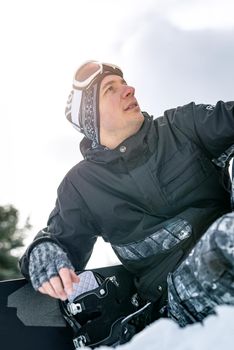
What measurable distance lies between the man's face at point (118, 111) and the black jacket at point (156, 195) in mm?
68

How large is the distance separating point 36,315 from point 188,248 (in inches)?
36.2

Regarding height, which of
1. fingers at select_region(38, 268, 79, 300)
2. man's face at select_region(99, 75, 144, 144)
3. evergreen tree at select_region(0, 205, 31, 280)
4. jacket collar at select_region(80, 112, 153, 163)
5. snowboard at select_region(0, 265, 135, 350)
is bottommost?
evergreen tree at select_region(0, 205, 31, 280)

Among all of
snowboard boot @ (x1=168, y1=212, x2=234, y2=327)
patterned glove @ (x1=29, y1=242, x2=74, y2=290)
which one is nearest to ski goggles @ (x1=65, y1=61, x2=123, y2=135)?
patterned glove @ (x1=29, y1=242, x2=74, y2=290)

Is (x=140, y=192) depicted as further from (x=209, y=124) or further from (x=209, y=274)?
(x=209, y=274)

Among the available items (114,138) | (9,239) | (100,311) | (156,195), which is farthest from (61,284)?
(9,239)

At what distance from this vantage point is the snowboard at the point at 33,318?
7.59 feet

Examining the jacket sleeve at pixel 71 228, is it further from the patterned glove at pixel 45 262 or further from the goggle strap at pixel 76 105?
the goggle strap at pixel 76 105

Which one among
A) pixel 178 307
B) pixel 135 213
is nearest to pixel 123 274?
pixel 135 213

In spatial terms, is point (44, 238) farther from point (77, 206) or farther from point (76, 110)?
point (76, 110)

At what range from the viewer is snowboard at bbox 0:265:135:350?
2.31m

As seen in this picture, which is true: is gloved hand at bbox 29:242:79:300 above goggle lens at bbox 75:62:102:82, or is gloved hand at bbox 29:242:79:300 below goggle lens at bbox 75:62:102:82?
below

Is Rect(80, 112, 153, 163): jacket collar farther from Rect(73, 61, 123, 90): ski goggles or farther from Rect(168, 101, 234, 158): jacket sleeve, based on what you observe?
Rect(73, 61, 123, 90): ski goggles

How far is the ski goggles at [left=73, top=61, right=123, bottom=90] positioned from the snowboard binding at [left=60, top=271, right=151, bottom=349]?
3.32ft

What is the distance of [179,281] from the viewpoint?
4.61ft
